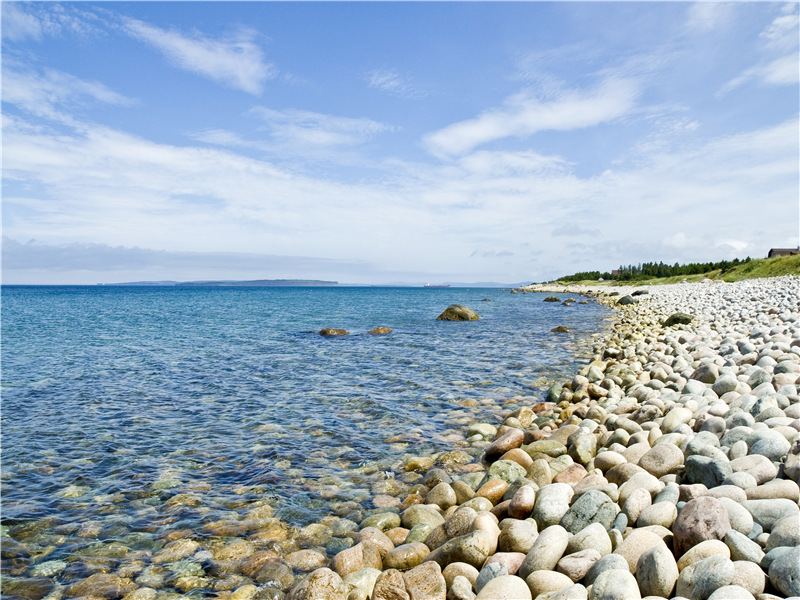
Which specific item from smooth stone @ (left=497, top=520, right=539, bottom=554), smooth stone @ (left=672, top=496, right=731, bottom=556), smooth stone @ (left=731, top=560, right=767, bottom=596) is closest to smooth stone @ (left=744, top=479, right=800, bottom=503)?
smooth stone @ (left=672, top=496, right=731, bottom=556)

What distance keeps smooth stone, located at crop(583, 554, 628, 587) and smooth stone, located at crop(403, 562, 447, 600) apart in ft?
3.91

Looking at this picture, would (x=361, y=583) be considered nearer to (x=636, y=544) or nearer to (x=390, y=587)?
(x=390, y=587)

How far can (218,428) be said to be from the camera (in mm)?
9070

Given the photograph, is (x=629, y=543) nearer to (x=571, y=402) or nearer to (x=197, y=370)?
(x=571, y=402)

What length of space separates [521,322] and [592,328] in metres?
5.59

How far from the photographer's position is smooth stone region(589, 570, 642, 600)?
3101mm

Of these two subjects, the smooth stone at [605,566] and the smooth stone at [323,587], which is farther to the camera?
the smooth stone at [323,587]

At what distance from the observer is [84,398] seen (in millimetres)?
11422

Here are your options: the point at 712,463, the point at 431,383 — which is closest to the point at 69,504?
the point at 712,463

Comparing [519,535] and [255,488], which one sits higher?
[519,535]

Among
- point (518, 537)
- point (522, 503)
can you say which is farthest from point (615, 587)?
point (522, 503)

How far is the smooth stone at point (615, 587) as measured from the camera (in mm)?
3101

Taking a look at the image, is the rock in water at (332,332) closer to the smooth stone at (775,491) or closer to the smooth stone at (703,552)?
the smooth stone at (775,491)

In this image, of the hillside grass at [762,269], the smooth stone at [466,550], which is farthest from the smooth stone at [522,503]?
the hillside grass at [762,269]
